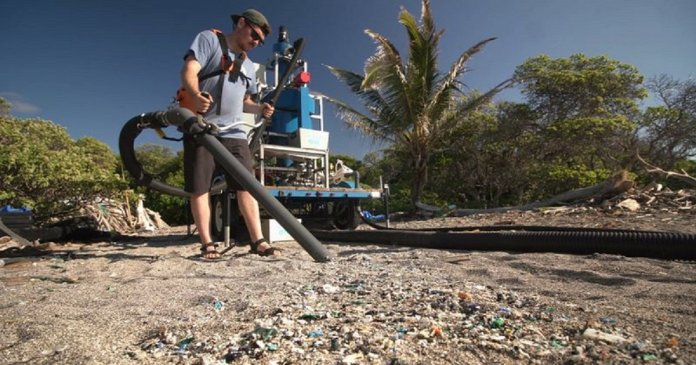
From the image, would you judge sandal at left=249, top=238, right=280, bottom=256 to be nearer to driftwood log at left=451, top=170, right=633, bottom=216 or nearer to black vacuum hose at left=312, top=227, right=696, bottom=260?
black vacuum hose at left=312, top=227, right=696, bottom=260

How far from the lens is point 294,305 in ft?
4.64

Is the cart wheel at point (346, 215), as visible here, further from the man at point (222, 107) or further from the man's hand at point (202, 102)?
the man's hand at point (202, 102)

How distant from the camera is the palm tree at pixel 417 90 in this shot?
932 cm

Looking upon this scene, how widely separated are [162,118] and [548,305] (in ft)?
8.59

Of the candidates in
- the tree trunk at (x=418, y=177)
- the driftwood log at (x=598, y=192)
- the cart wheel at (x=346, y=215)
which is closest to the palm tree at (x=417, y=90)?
the tree trunk at (x=418, y=177)

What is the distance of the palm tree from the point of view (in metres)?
9.32

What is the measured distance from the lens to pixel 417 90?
9336mm

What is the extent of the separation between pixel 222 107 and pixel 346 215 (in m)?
3.08

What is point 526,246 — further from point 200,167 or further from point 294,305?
point 200,167

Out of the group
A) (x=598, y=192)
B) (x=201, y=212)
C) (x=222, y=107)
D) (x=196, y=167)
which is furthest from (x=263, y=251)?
(x=598, y=192)

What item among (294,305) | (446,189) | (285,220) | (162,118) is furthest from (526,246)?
(446,189)

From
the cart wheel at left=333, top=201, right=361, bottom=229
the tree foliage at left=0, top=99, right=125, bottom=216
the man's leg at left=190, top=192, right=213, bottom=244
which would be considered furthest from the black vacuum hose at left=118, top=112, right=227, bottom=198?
the cart wheel at left=333, top=201, right=361, bottom=229

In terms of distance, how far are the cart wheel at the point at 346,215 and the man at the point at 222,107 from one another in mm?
2459

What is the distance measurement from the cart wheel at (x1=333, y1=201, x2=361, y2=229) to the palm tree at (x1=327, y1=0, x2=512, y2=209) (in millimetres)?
4385
